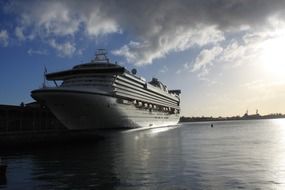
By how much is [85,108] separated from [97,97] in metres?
2.80

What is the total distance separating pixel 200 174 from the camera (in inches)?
1071

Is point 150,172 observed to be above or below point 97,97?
below

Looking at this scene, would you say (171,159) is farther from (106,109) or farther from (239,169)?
(106,109)

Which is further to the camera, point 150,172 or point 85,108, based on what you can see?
point 85,108

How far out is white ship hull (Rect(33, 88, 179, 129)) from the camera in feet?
221

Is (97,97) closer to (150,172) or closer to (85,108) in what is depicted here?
(85,108)

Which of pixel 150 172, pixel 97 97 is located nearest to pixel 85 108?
pixel 97 97

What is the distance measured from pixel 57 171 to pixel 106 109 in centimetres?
4322

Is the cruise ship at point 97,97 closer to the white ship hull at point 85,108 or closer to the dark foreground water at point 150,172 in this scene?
the white ship hull at point 85,108

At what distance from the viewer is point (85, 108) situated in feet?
230

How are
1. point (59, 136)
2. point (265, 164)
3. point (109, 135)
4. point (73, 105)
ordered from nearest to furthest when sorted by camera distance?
point (265, 164)
point (59, 136)
point (73, 105)
point (109, 135)

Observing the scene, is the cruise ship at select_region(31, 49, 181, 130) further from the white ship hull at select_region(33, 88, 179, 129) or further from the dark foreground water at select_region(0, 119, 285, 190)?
the dark foreground water at select_region(0, 119, 285, 190)

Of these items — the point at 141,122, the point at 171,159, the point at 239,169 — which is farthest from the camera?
the point at 141,122

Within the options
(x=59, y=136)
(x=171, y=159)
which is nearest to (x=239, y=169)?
(x=171, y=159)
